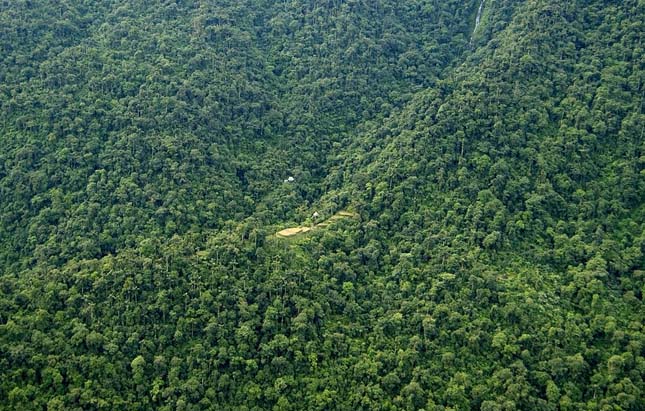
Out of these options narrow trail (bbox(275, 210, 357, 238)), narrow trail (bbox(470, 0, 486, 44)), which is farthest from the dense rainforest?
narrow trail (bbox(470, 0, 486, 44))

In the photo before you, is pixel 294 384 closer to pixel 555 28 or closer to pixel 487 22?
pixel 555 28

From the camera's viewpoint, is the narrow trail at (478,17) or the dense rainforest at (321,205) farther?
the narrow trail at (478,17)

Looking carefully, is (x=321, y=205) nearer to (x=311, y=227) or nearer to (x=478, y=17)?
(x=311, y=227)

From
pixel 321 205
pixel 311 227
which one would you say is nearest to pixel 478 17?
pixel 321 205

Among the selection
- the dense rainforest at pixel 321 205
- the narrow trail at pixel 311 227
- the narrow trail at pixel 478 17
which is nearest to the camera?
the dense rainforest at pixel 321 205

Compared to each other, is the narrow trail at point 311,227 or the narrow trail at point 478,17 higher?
the narrow trail at point 478,17

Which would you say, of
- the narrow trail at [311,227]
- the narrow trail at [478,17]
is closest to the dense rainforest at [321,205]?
the narrow trail at [311,227]

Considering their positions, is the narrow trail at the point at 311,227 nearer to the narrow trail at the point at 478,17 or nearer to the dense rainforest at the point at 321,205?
the dense rainforest at the point at 321,205
